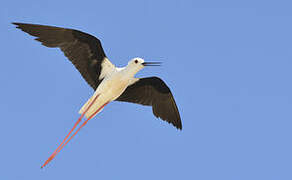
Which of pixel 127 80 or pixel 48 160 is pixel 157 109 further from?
pixel 48 160

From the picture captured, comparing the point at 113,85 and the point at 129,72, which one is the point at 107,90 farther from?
the point at 129,72

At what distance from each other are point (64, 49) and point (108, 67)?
1054 mm

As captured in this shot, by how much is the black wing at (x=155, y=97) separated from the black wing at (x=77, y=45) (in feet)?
3.01

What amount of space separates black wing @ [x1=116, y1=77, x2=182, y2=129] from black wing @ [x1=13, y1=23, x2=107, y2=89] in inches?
36.1

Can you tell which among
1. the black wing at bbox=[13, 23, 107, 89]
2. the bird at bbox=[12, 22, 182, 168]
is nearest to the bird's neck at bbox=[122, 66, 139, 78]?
the bird at bbox=[12, 22, 182, 168]

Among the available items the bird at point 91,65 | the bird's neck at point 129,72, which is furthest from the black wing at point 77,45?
the bird's neck at point 129,72

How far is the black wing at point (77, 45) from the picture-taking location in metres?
10.9

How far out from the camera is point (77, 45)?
11.2m

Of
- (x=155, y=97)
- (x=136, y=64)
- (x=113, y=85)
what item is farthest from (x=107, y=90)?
(x=155, y=97)

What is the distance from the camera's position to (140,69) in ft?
36.8

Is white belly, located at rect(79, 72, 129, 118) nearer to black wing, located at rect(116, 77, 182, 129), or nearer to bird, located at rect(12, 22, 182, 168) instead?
bird, located at rect(12, 22, 182, 168)

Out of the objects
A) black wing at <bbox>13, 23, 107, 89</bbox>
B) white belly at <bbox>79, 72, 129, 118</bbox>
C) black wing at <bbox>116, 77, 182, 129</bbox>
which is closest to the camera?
black wing at <bbox>13, 23, 107, 89</bbox>

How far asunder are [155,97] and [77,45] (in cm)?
229

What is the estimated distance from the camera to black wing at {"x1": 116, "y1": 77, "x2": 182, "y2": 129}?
39.4 ft
